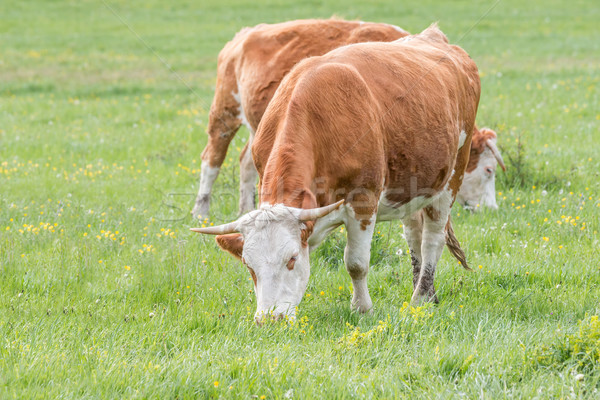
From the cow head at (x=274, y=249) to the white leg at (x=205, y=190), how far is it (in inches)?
157

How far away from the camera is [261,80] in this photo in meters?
7.66

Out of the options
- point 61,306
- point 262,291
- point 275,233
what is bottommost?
point 61,306

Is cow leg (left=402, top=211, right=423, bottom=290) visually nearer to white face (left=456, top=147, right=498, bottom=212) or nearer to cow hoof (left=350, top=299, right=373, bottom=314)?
cow hoof (left=350, top=299, right=373, bottom=314)

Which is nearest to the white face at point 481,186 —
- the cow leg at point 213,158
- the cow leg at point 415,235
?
the cow leg at point 415,235

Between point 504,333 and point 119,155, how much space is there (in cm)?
775

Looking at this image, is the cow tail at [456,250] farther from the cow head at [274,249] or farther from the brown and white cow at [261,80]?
the brown and white cow at [261,80]

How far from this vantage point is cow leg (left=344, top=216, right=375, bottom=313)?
483 centimetres

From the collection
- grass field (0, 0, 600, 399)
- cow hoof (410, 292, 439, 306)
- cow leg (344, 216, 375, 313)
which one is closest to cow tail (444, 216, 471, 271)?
grass field (0, 0, 600, 399)

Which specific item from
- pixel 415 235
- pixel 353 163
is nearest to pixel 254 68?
pixel 415 235

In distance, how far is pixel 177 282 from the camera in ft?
17.9

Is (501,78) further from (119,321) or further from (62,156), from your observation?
(119,321)

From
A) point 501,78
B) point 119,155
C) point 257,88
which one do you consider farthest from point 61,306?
point 501,78

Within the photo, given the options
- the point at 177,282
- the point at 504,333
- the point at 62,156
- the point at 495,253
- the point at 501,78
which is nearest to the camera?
the point at 504,333

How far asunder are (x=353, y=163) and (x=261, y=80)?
338 centimetres
